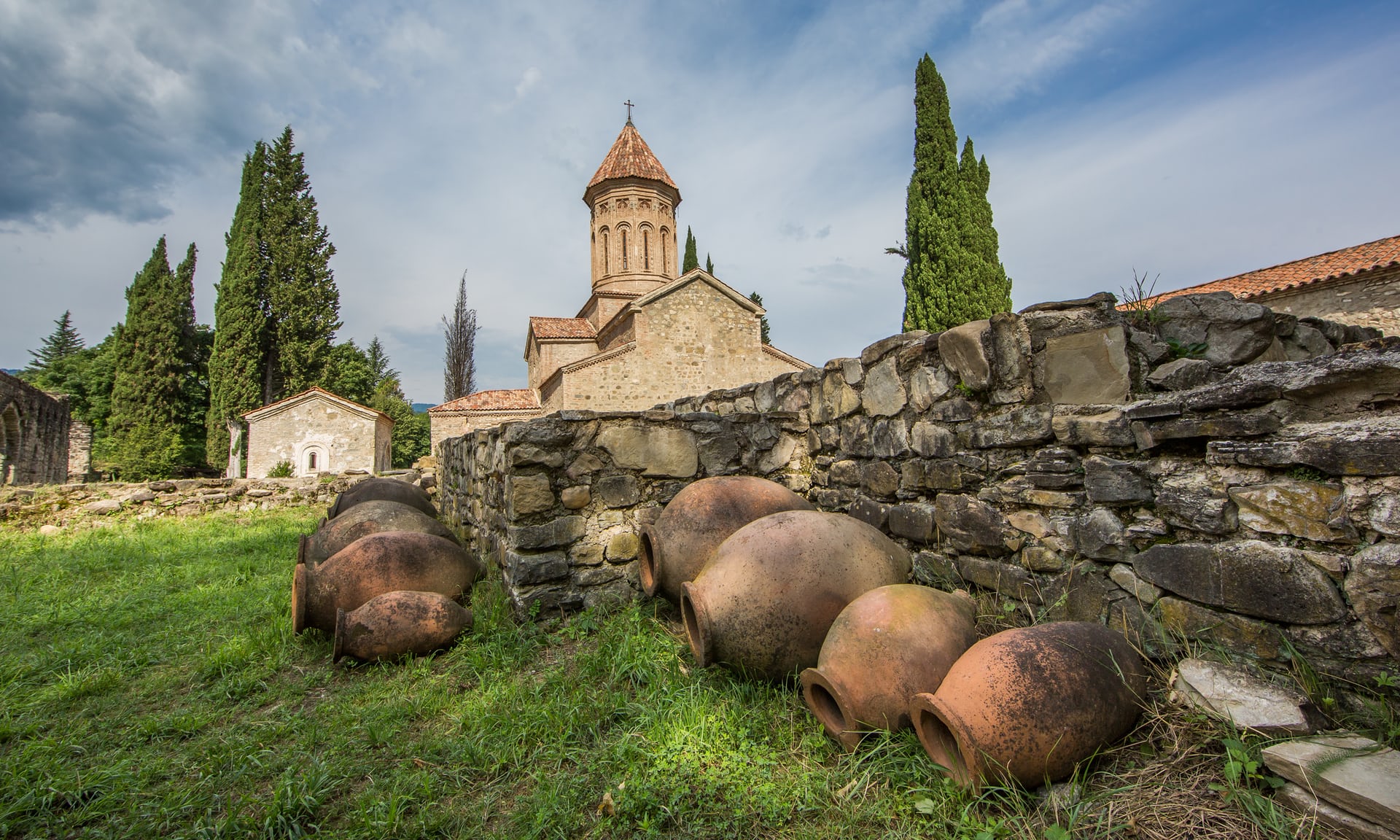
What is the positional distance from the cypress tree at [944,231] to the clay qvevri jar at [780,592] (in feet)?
42.3

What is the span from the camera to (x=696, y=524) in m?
2.99

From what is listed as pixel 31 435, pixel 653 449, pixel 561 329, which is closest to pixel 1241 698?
pixel 653 449

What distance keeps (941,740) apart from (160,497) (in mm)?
11643

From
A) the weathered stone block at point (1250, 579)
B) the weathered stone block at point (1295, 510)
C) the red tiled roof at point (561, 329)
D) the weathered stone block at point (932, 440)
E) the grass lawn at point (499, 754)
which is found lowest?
the grass lawn at point (499, 754)

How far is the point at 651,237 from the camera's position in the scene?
66.6ft

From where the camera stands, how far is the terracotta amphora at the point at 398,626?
299cm

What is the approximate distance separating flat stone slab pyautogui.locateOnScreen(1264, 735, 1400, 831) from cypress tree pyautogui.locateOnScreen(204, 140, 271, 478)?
84.1 ft

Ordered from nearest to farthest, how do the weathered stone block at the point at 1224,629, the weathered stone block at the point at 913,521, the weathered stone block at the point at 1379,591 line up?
the weathered stone block at the point at 1379,591
the weathered stone block at the point at 1224,629
the weathered stone block at the point at 913,521

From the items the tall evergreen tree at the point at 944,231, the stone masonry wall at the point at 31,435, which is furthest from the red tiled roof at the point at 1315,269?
the stone masonry wall at the point at 31,435

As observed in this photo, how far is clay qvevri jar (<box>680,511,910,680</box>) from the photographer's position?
229 centimetres

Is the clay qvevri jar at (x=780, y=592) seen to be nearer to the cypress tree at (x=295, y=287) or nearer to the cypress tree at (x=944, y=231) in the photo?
the cypress tree at (x=944, y=231)

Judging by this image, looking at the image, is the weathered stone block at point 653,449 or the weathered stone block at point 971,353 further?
the weathered stone block at point 653,449

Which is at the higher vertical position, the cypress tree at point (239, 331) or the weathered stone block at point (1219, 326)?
the cypress tree at point (239, 331)

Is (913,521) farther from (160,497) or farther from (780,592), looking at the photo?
(160,497)
